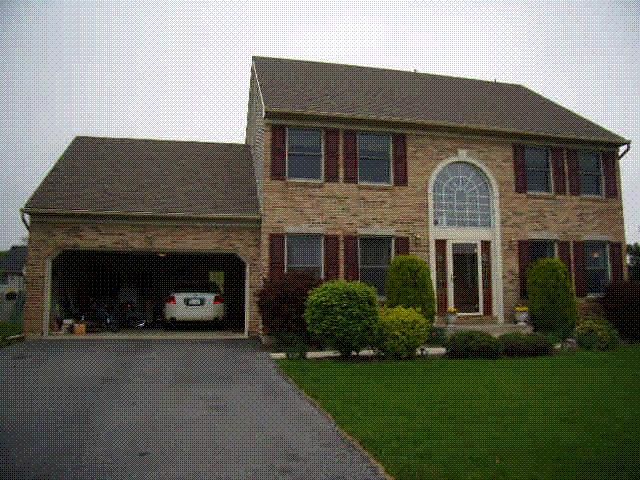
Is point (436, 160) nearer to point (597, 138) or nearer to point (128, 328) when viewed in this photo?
point (597, 138)

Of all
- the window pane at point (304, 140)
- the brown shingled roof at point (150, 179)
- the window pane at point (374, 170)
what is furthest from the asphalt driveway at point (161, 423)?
the window pane at point (374, 170)

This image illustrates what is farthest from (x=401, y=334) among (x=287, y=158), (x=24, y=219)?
(x=24, y=219)

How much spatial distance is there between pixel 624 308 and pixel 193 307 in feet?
41.9

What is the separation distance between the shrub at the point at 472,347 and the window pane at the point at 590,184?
8.46 m

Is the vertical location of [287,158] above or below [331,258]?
above

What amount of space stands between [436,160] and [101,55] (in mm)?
9906

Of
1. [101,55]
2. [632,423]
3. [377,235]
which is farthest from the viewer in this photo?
[377,235]

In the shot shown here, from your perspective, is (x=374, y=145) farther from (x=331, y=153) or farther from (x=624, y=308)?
(x=624, y=308)

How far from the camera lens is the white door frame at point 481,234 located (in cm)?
1532

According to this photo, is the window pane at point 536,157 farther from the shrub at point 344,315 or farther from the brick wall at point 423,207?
the shrub at point 344,315

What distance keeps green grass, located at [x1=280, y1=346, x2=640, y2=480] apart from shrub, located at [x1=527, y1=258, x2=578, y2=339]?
13.6 feet

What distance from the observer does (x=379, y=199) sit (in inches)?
590

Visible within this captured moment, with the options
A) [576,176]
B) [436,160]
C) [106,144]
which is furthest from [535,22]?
[106,144]

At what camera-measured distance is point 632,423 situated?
6.02m
